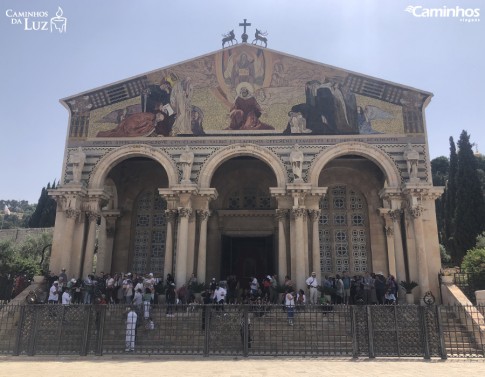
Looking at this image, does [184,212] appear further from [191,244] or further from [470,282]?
[470,282]

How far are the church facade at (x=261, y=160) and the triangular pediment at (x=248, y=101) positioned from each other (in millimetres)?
54

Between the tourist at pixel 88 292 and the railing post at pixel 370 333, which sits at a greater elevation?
the tourist at pixel 88 292

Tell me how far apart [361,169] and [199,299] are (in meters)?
11.4

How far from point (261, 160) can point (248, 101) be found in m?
3.00

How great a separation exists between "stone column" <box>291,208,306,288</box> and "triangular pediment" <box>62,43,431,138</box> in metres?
4.03

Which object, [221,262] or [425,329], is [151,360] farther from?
[221,262]

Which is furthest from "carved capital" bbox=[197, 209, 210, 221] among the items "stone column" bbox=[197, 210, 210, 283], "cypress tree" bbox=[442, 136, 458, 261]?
"cypress tree" bbox=[442, 136, 458, 261]

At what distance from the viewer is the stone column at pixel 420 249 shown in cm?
1813

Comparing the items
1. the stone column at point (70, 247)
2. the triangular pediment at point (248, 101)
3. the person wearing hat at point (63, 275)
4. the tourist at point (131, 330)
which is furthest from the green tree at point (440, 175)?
the tourist at point (131, 330)

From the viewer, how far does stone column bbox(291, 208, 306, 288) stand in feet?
61.0

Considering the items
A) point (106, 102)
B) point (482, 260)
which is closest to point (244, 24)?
point (106, 102)

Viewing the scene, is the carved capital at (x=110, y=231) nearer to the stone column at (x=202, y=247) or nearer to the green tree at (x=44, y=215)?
the stone column at (x=202, y=247)

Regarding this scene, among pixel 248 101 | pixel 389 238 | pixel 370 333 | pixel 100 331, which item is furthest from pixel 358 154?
pixel 100 331

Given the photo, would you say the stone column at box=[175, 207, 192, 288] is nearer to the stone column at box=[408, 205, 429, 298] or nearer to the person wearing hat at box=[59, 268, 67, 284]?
the person wearing hat at box=[59, 268, 67, 284]
